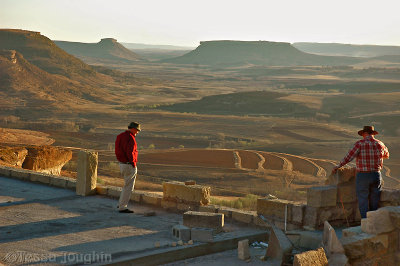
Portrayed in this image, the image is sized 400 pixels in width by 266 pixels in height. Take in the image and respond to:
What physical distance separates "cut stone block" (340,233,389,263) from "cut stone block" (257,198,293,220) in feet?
6.47

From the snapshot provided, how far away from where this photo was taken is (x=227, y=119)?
2183 inches

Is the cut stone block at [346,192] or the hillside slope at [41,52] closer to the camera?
the cut stone block at [346,192]

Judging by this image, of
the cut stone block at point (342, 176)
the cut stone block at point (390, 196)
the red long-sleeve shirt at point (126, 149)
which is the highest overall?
the red long-sleeve shirt at point (126, 149)

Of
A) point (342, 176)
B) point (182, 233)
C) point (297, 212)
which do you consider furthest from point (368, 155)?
point (182, 233)

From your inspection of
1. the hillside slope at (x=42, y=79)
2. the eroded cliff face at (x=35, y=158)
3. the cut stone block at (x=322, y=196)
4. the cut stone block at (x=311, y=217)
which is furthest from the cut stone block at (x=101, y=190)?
the hillside slope at (x=42, y=79)

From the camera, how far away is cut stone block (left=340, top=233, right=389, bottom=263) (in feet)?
27.6

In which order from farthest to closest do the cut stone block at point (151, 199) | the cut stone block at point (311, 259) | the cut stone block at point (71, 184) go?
the cut stone block at point (71, 184) < the cut stone block at point (151, 199) < the cut stone block at point (311, 259)

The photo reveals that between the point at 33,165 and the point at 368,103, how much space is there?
53.9m

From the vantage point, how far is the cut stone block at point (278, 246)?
342 inches

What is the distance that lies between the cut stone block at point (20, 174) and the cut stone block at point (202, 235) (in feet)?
22.3

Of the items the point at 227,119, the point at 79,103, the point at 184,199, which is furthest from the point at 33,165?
the point at 79,103

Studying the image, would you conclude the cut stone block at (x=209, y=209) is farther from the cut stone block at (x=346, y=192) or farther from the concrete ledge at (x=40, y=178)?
the concrete ledge at (x=40, y=178)

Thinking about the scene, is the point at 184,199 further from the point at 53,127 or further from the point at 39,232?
the point at 53,127

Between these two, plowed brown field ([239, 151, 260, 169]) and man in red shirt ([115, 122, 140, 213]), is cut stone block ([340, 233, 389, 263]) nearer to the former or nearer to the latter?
man in red shirt ([115, 122, 140, 213])
